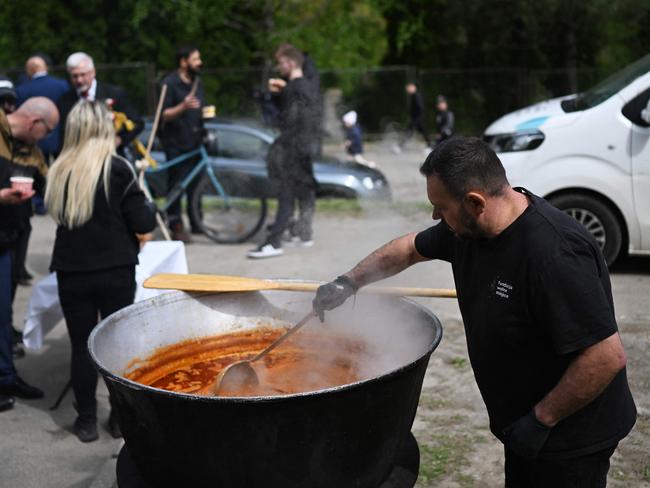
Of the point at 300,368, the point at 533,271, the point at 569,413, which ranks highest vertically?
the point at 533,271

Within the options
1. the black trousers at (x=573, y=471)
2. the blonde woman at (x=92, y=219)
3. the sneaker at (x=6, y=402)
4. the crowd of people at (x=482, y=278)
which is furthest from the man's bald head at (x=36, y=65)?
the black trousers at (x=573, y=471)

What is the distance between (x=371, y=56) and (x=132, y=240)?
21404 millimetres

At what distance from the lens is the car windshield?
7.35m

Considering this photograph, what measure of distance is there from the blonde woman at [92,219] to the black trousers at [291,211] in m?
3.88

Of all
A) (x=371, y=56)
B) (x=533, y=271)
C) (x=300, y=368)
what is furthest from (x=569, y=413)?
(x=371, y=56)

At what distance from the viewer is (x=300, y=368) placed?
3.74 m

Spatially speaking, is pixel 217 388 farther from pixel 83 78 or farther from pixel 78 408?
pixel 83 78

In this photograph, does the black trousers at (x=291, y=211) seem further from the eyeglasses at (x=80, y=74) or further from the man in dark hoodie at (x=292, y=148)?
the eyeglasses at (x=80, y=74)

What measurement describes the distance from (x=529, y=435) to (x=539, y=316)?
0.42 metres

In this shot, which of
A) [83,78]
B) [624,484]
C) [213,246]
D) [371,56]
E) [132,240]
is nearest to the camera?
[624,484]

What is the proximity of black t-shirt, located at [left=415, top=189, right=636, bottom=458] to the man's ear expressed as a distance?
0.12m

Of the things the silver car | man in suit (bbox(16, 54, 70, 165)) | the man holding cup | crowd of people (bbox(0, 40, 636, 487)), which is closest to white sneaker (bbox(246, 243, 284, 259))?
the silver car

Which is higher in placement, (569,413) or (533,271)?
(533,271)

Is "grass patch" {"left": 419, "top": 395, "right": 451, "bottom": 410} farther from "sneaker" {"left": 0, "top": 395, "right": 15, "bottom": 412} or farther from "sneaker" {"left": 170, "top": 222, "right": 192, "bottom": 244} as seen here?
"sneaker" {"left": 170, "top": 222, "right": 192, "bottom": 244}
